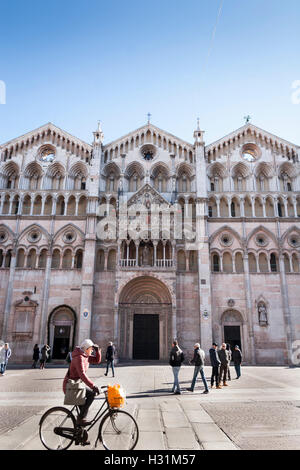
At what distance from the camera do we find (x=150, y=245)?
3145cm

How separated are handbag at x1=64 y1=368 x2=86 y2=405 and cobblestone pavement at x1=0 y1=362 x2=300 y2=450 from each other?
985 mm

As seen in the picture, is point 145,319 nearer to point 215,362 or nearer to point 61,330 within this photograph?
point 61,330

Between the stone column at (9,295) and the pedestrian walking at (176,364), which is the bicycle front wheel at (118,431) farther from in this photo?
the stone column at (9,295)

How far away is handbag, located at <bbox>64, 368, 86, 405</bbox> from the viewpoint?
20.6ft

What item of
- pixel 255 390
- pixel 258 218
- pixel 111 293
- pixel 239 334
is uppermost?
pixel 258 218

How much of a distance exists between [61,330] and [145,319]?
8008 millimetres

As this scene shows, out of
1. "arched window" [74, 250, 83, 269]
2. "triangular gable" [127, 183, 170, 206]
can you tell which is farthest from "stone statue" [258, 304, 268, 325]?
"arched window" [74, 250, 83, 269]

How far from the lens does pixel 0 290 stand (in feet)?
100

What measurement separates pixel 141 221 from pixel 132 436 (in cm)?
2577

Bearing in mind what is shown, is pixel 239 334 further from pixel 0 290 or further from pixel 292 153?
pixel 0 290

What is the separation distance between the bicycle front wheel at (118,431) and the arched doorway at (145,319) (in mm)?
23502

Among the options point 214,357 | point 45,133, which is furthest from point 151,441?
point 45,133
